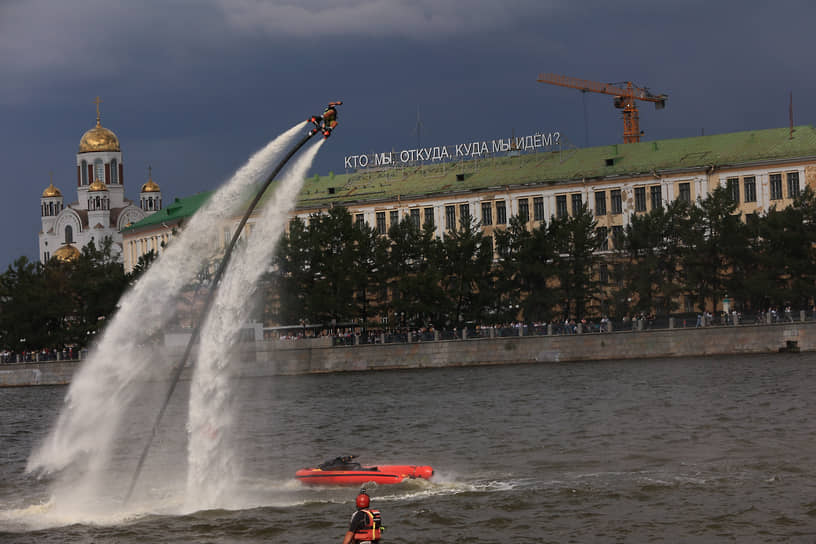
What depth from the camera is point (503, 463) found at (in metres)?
38.9

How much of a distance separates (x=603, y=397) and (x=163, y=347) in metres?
32.5

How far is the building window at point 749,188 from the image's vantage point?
317 feet

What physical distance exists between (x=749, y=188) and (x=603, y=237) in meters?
11.8

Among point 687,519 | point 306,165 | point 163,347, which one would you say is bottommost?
point 687,519

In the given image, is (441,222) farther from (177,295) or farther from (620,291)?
(177,295)

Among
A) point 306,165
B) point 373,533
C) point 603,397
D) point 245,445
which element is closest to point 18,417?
point 245,445

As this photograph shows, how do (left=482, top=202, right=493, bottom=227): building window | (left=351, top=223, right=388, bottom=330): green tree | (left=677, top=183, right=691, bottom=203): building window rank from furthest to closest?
(left=482, top=202, right=493, bottom=227): building window < (left=677, top=183, right=691, bottom=203): building window < (left=351, top=223, right=388, bottom=330): green tree

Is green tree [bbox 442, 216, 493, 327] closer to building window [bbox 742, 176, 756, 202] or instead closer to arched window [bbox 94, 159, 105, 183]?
building window [bbox 742, 176, 756, 202]

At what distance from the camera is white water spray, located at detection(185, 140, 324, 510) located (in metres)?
26.6

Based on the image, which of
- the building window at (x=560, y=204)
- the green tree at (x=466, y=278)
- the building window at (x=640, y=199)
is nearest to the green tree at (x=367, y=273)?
the green tree at (x=466, y=278)

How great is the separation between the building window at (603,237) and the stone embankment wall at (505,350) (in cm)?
1516

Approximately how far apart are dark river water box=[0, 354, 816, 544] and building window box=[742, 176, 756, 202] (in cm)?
2976

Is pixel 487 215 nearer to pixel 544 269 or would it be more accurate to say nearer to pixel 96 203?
pixel 544 269

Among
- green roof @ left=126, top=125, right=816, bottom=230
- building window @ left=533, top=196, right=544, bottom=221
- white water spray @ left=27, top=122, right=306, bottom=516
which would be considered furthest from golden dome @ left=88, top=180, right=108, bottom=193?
white water spray @ left=27, top=122, right=306, bottom=516
